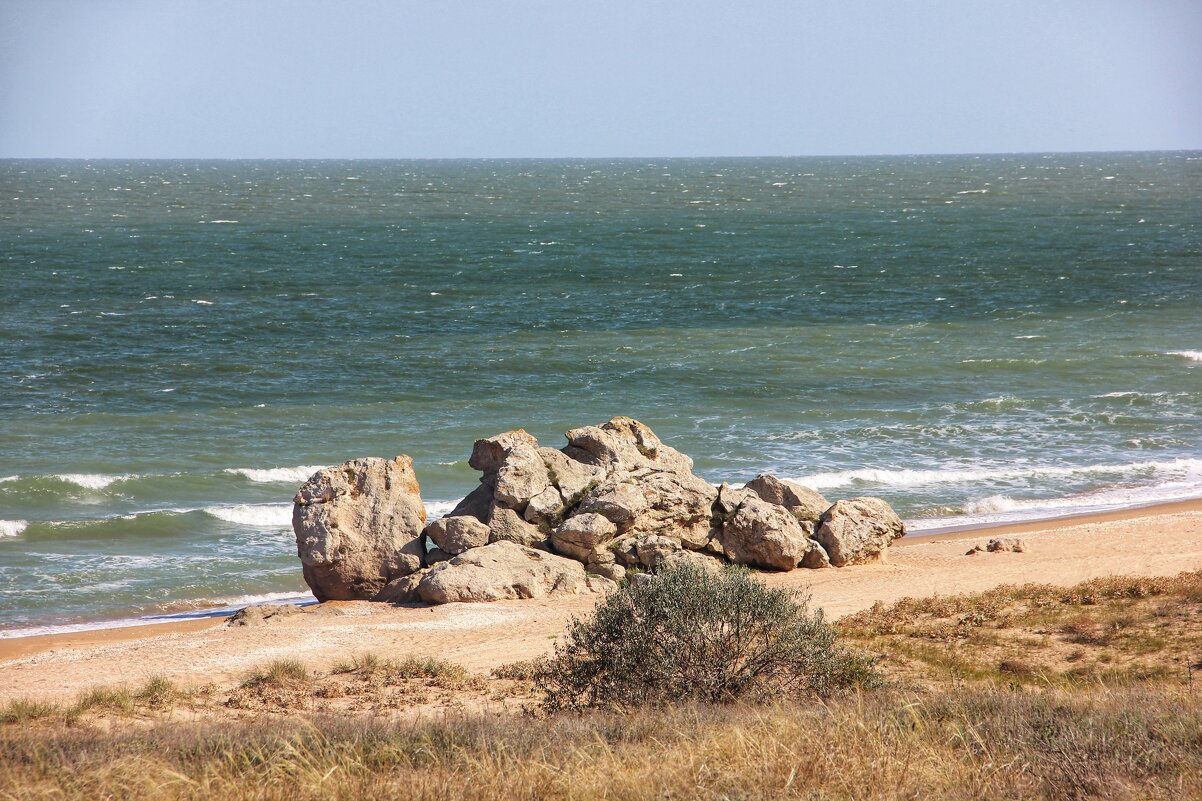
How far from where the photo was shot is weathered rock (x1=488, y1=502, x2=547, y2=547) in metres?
17.7

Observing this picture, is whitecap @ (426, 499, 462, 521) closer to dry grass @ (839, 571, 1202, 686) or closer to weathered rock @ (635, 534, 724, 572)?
weathered rock @ (635, 534, 724, 572)

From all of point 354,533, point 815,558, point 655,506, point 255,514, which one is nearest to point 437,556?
point 354,533

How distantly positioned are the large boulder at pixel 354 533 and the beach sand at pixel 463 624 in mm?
737

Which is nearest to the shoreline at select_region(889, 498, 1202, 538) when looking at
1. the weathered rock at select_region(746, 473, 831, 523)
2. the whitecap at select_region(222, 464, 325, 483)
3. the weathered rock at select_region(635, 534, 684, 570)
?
the weathered rock at select_region(746, 473, 831, 523)

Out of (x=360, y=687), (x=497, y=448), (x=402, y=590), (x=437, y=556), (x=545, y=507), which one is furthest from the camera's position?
(x=497, y=448)

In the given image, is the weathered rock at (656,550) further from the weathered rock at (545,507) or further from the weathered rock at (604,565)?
the weathered rock at (545,507)

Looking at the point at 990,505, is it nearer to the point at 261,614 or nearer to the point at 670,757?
the point at 261,614

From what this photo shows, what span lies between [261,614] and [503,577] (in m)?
3.57

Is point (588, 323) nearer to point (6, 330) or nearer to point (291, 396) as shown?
point (291, 396)

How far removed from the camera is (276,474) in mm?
25438

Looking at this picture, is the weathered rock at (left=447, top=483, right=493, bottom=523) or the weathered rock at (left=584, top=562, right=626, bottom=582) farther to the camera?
the weathered rock at (left=447, top=483, right=493, bottom=523)

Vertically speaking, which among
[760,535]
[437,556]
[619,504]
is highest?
[619,504]

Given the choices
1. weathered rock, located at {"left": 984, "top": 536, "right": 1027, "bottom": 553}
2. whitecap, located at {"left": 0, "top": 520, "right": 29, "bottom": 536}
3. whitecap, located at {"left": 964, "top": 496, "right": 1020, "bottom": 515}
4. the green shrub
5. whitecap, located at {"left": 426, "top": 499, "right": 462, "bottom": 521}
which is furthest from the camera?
whitecap, located at {"left": 964, "top": 496, "right": 1020, "bottom": 515}

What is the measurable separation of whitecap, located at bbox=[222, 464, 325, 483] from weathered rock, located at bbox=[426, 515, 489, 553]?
28.4ft
